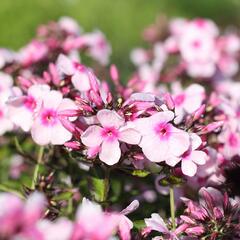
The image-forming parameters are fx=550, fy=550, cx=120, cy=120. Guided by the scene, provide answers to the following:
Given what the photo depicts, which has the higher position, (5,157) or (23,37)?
(5,157)

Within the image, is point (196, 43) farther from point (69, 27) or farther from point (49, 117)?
point (49, 117)

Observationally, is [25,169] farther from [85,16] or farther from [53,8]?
[85,16]

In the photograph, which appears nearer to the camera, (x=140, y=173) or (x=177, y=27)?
(x=140, y=173)

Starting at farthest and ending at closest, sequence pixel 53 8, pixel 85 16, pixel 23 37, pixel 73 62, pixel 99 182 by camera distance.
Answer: pixel 85 16, pixel 53 8, pixel 23 37, pixel 73 62, pixel 99 182

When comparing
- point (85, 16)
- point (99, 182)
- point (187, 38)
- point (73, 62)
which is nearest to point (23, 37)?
point (85, 16)

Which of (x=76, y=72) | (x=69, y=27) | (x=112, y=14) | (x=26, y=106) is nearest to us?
(x=26, y=106)

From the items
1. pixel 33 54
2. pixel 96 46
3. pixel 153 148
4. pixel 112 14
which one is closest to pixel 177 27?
pixel 96 46

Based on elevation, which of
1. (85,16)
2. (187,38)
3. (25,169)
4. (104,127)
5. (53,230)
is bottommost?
(85,16)

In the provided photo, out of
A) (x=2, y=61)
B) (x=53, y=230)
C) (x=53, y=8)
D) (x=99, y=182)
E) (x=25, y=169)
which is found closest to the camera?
(x=53, y=230)
